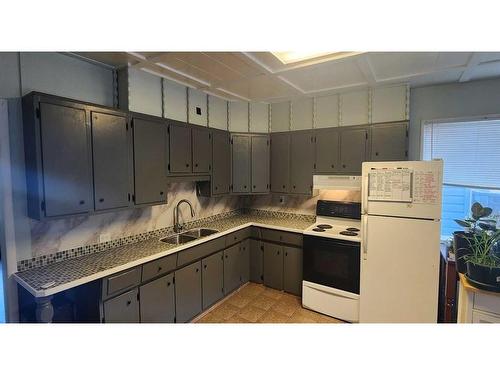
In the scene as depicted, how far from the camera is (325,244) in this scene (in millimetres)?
2744

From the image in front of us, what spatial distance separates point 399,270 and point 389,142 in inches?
56.9

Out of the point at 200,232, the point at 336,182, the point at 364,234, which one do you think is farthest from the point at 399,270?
the point at 200,232

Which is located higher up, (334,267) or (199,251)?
(199,251)

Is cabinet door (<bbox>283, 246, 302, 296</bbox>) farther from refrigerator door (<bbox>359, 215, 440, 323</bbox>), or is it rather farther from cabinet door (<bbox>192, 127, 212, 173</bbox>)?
cabinet door (<bbox>192, 127, 212, 173</bbox>)

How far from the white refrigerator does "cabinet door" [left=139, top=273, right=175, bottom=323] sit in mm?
1993

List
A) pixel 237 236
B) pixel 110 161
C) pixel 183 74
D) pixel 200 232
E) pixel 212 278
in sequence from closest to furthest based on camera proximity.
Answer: pixel 110 161
pixel 183 74
pixel 212 278
pixel 200 232
pixel 237 236

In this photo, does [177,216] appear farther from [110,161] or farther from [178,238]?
[110,161]

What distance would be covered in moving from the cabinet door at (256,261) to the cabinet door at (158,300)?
138 cm

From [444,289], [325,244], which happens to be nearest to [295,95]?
[325,244]

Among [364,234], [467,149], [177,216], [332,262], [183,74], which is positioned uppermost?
[183,74]

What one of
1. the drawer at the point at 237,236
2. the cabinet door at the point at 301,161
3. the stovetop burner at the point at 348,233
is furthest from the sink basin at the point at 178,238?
the stovetop burner at the point at 348,233

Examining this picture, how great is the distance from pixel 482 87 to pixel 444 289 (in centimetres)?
227

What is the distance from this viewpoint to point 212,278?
9.23 feet
